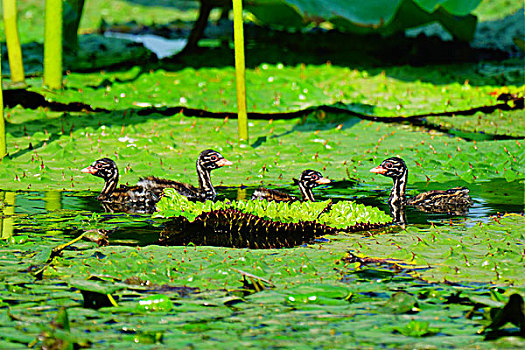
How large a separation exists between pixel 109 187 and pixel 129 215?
2.36 feet

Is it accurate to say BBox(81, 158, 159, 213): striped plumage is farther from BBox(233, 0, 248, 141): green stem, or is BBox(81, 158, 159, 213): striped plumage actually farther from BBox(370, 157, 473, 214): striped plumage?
BBox(370, 157, 473, 214): striped plumage

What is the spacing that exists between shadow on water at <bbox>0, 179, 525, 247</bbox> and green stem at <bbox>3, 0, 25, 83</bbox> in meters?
4.23

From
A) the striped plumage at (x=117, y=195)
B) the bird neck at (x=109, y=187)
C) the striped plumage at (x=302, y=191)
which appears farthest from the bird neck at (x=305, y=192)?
the bird neck at (x=109, y=187)

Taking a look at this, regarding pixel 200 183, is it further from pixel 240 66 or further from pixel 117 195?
pixel 240 66

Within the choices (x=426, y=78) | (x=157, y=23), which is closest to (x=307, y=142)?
(x=426, y=78)

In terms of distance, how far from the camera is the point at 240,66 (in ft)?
32.6

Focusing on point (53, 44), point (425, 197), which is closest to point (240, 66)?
point (425, 197)

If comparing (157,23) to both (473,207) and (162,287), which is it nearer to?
(473,207)

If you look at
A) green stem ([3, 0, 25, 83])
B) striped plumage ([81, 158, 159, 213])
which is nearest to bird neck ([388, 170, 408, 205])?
striped plumage ([81, 158, 159, 213])

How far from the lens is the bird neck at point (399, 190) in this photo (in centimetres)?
831

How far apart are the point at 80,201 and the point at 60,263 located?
2.49 m

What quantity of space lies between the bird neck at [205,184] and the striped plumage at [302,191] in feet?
2.15

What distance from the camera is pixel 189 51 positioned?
50.8 ft

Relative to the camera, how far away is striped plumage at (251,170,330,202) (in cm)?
801
